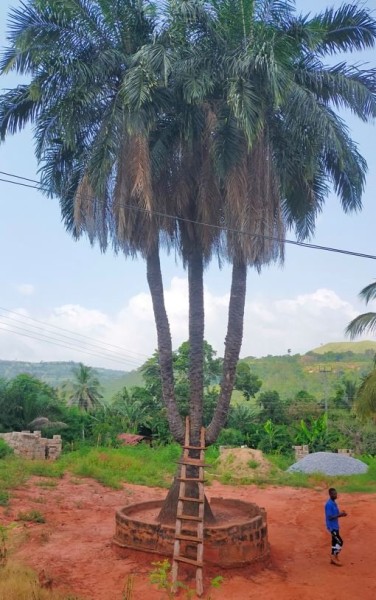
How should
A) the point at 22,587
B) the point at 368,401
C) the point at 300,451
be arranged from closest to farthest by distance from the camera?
the point at 22,587 < the point at 368,401 < the point at 300,451

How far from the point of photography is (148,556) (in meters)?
10.2

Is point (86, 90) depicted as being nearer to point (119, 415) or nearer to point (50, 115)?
point (50, 115)

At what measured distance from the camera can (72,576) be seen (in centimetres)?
941

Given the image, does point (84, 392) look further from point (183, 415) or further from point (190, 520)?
point (190, 520)

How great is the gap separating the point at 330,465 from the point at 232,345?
1440 centimetres

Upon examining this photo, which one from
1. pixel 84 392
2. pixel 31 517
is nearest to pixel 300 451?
pixel 31 517

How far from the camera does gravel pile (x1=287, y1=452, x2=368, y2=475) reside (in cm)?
2314

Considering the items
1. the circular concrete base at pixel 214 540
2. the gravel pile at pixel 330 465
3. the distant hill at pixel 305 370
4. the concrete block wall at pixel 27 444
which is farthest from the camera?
the distant hill at pixel 305 370

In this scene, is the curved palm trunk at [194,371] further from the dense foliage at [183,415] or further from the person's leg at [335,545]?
the dense foliage at [183,415]

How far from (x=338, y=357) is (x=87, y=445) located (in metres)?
93.8

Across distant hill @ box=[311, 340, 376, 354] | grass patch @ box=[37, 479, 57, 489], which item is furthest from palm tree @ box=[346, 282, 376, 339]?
distant hill @ box=[311, 340, 376, 354]

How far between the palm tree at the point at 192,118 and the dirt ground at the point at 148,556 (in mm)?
2721

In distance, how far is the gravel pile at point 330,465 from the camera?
23.1 m

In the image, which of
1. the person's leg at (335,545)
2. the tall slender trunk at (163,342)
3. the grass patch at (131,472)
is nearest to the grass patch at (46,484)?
the grass patch at (131,472)
